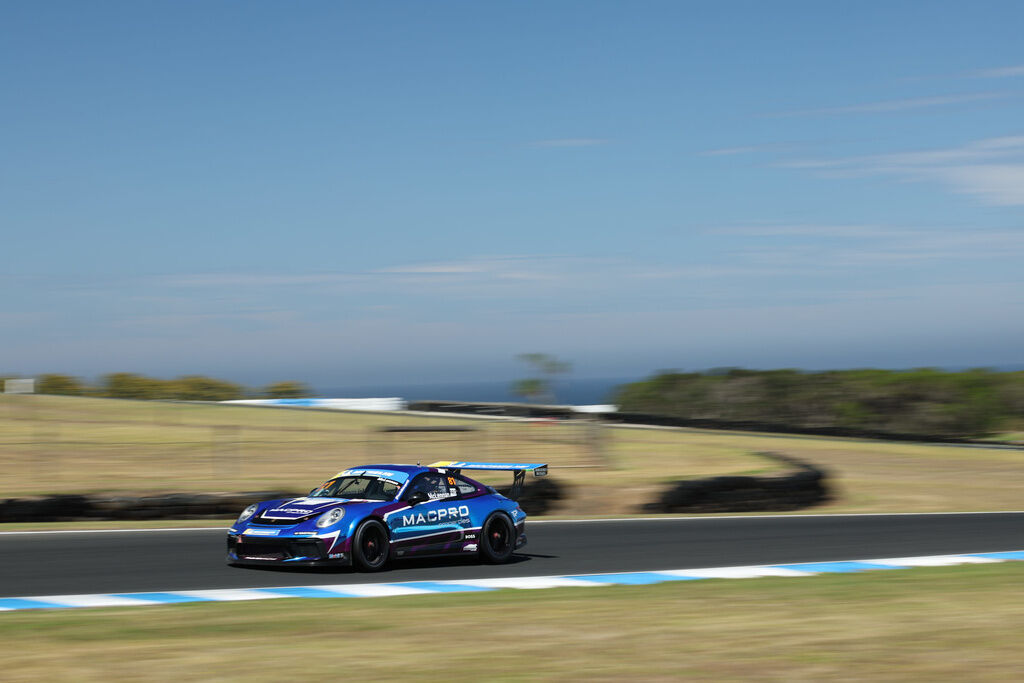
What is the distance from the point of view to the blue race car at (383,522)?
38.7ft

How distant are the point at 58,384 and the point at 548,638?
A: 46.9 metres

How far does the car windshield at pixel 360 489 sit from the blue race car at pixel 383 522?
0.01 meters

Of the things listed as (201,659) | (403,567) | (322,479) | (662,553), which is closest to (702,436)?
(322,479)

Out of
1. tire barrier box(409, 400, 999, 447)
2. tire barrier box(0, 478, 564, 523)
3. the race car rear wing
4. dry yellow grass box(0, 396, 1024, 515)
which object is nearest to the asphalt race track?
the race car rear wing

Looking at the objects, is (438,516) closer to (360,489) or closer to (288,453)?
(360,489)

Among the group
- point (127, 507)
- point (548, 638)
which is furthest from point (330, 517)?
point (127, 507)

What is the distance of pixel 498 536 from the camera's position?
43.9ft

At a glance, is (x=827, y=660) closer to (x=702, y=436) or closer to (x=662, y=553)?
(x=662, y=553)

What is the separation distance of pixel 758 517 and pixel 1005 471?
486 inches

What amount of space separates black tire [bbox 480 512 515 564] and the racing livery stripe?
1488mm

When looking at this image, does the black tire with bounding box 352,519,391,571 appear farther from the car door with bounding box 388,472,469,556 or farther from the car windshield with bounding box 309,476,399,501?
the car windshield with bounding box 309,476,399,501

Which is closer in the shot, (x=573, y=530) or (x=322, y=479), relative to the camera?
(x=573, y=530)

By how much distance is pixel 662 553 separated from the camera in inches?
563

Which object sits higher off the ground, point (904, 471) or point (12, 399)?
point (12, 399)
